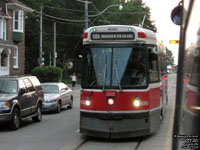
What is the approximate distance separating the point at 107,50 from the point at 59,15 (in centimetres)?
5073

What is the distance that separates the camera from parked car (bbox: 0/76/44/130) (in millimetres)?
11539

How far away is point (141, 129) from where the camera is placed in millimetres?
9227

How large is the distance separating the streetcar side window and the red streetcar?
63mm

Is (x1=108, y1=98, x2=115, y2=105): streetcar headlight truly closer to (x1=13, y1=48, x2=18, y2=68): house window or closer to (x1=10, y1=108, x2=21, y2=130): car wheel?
(x1=10, y1=108, x2=21, y2=130): car wheel

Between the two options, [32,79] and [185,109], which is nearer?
[185,109]

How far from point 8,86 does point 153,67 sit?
5.15m

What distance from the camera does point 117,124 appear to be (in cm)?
907

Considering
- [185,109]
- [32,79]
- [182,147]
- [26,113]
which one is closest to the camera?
[185,109]

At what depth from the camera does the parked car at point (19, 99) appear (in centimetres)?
Answer: 1154

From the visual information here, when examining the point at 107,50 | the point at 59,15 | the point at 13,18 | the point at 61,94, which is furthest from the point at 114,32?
the point at 59,15

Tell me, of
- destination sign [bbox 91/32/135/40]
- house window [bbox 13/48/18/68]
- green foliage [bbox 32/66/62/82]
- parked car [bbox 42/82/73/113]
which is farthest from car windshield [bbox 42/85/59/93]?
house window [bbox 13/48/18/68]

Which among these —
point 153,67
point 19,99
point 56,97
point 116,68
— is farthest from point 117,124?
point 56,97

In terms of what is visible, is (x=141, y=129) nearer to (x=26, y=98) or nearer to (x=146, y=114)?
(x=146, y=114)

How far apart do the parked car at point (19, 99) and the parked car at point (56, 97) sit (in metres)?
2.42
